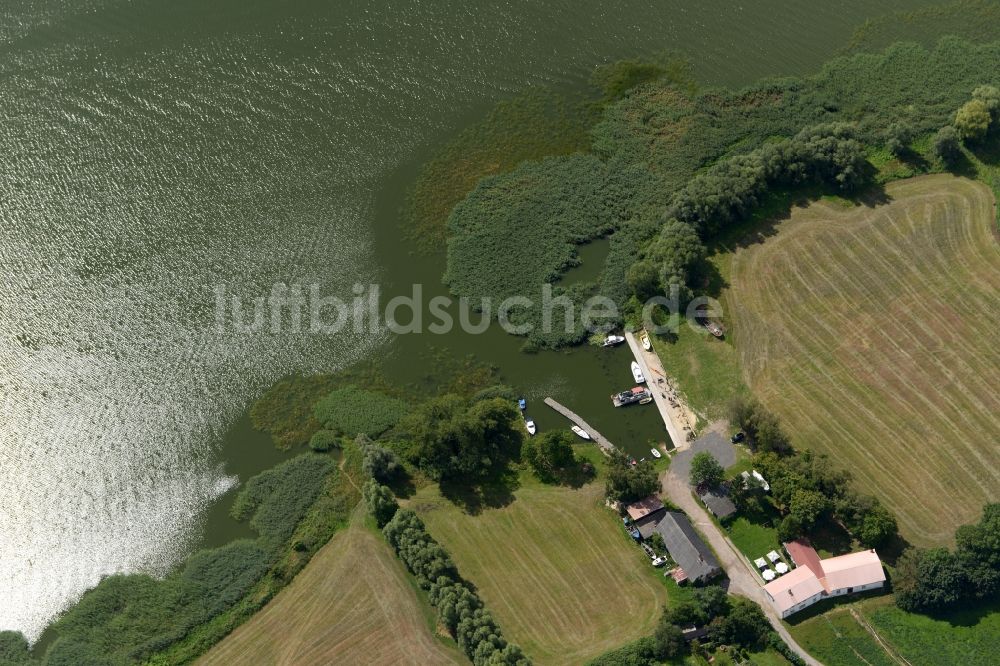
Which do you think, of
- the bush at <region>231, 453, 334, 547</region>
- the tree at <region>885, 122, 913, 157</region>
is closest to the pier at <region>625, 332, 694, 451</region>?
the bush at <region>231, 453, 334, 547</region>

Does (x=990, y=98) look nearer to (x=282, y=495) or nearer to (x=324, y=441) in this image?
(x=324, y=441)

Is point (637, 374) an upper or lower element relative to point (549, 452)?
upper

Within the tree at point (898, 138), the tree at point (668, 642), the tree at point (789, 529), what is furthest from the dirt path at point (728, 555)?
the tree at point (898, 138)

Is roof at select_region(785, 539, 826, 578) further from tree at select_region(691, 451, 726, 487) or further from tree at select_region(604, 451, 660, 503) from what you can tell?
tree at select_region(604, 451, 660, 503)

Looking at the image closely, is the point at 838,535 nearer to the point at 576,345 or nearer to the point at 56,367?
the point at 576,345

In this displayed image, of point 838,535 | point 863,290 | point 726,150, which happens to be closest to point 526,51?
point 726,150

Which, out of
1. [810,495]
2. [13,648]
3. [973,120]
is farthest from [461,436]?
[973,120]

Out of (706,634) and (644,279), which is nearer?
(706,634)
